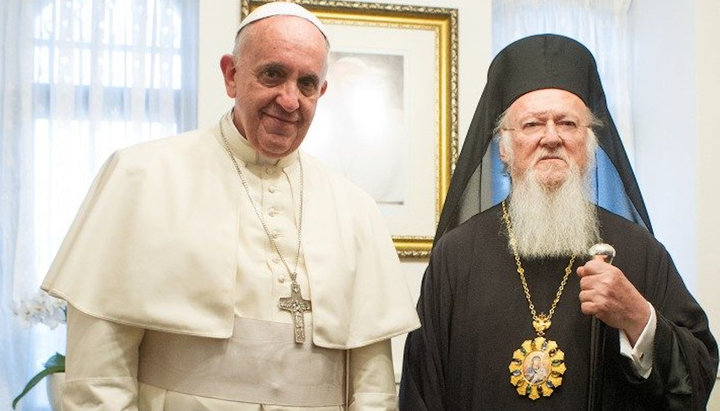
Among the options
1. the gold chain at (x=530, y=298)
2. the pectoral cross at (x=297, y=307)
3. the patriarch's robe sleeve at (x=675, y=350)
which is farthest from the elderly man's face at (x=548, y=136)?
the pectoral cross at (x=297, y=307)

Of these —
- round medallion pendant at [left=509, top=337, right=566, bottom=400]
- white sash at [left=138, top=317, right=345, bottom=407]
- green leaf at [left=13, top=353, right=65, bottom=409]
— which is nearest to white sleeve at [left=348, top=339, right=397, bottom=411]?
white sash at [left=138, top=317, right=345, bottom=407]

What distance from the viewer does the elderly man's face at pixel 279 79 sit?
93.7 inches

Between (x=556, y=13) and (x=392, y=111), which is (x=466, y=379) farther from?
(x=556, y=13)

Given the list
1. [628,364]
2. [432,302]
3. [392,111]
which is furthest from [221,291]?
[392,111]

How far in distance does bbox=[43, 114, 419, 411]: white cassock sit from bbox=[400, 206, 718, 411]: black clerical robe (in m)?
0.27

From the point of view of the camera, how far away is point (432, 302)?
113 inches

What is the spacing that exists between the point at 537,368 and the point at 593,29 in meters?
2.96

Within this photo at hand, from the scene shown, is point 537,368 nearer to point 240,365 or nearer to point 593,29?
point 240,365

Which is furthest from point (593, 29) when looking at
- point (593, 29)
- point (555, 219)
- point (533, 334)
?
point (533, 334)

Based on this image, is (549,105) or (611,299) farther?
(549,105)

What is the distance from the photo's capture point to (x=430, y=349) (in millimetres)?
2791

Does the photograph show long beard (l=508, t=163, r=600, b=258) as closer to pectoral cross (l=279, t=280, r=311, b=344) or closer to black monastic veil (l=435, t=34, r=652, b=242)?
black monastic veil (l=435, t=34, r=652, b=242)

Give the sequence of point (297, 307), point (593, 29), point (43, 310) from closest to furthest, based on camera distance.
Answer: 1. point (297, 307)
2. point (43, 310)
3. point (593, 29)

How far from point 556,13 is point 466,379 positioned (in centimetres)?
293
